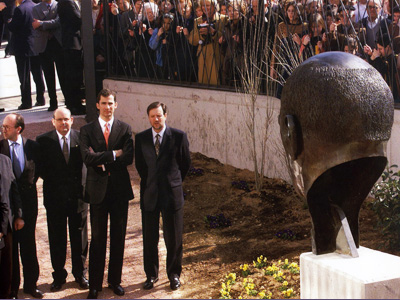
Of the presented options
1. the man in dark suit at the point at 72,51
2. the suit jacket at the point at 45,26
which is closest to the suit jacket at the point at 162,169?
the man in dark suit at the point at 72,51

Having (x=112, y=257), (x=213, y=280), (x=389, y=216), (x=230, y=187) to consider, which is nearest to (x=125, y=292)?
(x=112, y=257)

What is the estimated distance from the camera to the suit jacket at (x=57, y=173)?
23.8 feet

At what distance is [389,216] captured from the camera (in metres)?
7.15

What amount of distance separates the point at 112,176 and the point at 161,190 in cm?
49

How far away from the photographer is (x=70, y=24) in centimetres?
1260

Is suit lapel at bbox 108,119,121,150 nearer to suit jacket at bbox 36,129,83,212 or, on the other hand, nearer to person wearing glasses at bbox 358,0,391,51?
suit jacket at bbox 36,129,83,212

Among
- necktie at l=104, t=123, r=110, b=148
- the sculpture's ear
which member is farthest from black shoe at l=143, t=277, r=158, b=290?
the sculpture's ear

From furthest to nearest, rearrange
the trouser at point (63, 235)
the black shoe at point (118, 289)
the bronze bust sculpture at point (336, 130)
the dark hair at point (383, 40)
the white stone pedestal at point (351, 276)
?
1. the dark hair at point (383, 40)
2. the trouser at point (63, 235)
3. the black shoe at point (118, 289)
4. the white stone pedestal at point (351, 276)
5. the bronze bust sculpture at point (336, 130)

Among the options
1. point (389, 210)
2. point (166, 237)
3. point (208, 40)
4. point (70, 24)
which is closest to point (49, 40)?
point (70, 24)

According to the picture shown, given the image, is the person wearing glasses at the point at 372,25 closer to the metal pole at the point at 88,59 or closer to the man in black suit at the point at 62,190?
the man in black suit at the point at 62,190

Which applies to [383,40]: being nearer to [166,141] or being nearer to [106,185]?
[166,141]

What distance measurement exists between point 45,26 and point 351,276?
31.5 feet

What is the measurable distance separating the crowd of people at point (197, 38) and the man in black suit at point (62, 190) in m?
2.78

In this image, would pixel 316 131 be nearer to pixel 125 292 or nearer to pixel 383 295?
pixel 383 295
